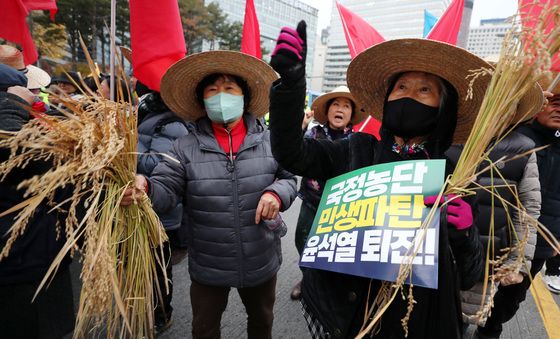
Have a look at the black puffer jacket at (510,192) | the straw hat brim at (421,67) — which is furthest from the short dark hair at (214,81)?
the black puffer jacket at (510,192)

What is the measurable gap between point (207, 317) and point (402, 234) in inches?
54.6

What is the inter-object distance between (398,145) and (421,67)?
14.1 inches

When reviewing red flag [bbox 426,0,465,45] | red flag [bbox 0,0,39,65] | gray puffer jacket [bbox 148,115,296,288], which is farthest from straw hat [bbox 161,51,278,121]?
red flag [bbox 0,0,39,65]

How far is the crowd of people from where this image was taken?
1.25 metres

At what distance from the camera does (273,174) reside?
6.58ft

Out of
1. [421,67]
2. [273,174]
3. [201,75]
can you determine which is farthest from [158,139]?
[421,67]

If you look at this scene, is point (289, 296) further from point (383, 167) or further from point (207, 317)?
point (383, 167)

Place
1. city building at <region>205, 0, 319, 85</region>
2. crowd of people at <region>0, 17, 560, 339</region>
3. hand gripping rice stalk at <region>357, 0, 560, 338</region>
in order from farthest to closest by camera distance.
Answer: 1. city building at <region>205, 0, 319, 85</region>
2. crowd of people at <region>0, 17, 560, 339</region>
3. hand gripping rice stalk at <region>357, 0, 560, 338</region>

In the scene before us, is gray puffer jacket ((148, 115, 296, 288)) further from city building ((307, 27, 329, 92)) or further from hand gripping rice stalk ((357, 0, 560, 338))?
city building ((307, 27, 329, 92))

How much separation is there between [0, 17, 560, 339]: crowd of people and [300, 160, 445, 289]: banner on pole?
0.09m

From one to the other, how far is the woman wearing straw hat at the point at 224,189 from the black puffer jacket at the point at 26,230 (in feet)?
2.02

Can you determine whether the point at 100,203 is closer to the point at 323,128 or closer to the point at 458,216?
the point at 458,216

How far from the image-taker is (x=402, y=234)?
105 centimetres

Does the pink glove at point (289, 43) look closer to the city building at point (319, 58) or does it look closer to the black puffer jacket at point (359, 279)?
the black puffer jacket at point (359, 279)
